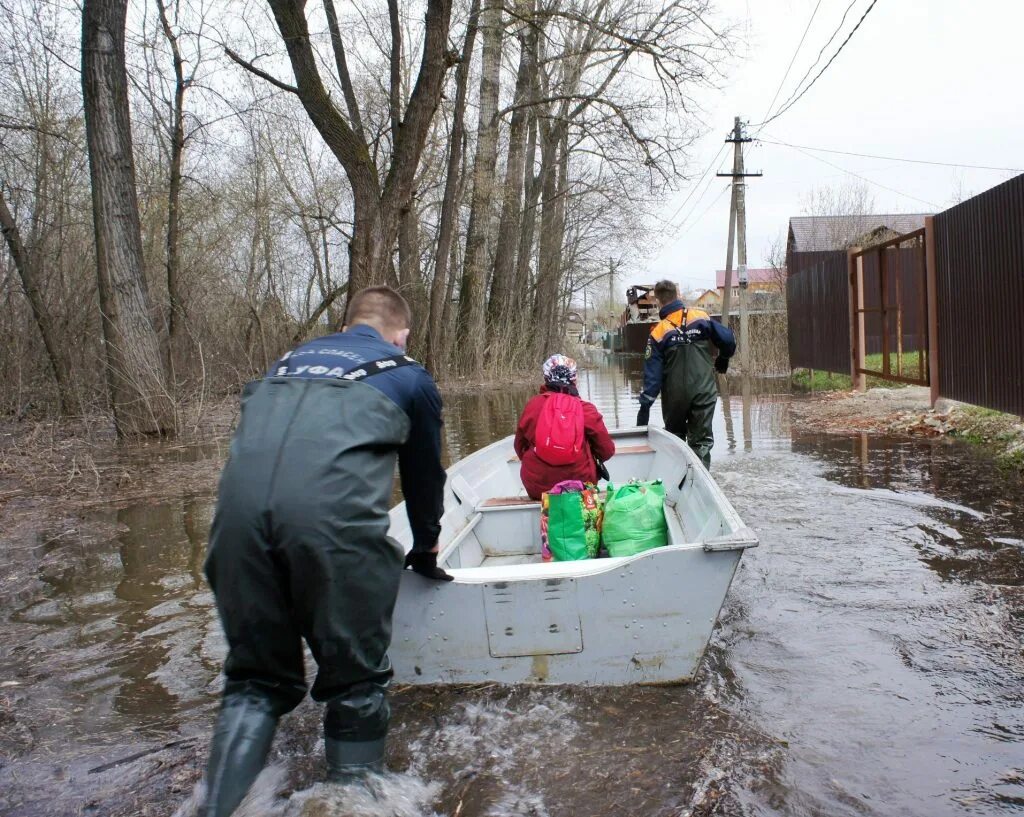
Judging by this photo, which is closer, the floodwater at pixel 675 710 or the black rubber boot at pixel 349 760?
the black rubber boot at pixel 349 760

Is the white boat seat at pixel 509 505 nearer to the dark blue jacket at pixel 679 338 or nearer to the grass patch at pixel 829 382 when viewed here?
the dark blue jacket at pixel 679 338

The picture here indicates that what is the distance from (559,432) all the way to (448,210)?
1582 centimetres

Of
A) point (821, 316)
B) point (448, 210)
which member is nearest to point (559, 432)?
point (821, 316)

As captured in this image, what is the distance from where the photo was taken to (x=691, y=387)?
7566 mm

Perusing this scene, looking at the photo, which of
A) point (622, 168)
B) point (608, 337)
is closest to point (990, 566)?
point (622, 168)

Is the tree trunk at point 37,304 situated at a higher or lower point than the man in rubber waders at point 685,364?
higher

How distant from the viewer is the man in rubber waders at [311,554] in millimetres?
2602

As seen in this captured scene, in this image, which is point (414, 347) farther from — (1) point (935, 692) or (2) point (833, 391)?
(1) point (935, 692)

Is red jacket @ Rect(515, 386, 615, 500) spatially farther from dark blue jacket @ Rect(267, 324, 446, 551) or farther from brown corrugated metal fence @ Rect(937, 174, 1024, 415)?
brown corrugated metal fence @ Rect(937, 174, 1024, 415)

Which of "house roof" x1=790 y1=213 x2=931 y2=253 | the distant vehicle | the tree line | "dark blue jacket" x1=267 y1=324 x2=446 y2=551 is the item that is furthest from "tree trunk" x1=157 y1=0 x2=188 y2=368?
"house roof" x1=790 y1=213 x2=931 y2=253

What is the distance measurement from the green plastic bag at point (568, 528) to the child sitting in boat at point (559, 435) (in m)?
0.42

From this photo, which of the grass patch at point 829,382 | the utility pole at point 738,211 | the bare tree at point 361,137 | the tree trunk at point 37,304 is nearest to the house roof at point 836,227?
the utility pole at point 738,211

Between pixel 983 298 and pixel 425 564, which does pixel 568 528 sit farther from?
pixel 983 298

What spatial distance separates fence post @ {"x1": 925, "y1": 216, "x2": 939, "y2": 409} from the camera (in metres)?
11.2
